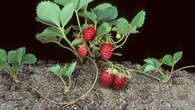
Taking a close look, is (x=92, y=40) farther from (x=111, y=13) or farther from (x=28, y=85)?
(x=28, y=85)

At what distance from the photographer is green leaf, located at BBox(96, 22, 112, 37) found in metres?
2.09

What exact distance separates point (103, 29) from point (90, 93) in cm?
22

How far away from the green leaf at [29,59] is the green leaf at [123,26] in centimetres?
30

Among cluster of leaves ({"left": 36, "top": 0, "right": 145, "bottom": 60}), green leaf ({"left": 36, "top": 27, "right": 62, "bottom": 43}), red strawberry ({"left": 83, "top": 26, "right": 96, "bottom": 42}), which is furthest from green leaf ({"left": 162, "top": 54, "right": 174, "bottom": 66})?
green leaf ({"left": 36, "top": 27, "right": 62, "bottom": 43})

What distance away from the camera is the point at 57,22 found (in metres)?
2.06

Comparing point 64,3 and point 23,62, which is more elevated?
point 64,3

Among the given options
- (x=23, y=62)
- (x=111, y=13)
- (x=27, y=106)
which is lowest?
(x=27, y=106)

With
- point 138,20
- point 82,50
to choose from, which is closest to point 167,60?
point 138,20

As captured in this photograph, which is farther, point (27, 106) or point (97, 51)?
point (97, 51)

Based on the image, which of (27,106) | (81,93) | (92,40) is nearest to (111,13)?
(92,40)

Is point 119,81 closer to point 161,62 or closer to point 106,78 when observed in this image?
point 106,78

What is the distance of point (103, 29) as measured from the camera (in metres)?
2.10

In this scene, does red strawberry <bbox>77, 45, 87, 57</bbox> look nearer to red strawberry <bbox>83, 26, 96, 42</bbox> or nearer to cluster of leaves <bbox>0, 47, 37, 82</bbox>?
red strawberry <bbox>83, 26, 96, 42</bbox>

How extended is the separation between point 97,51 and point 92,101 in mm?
209
